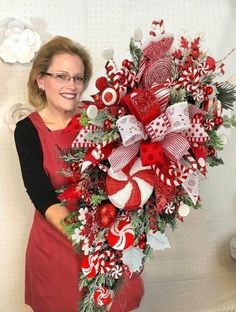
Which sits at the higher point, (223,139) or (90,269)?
(223,139)

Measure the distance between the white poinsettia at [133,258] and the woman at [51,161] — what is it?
21cm

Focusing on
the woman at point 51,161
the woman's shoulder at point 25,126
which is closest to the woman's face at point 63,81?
the woman at point 51,161

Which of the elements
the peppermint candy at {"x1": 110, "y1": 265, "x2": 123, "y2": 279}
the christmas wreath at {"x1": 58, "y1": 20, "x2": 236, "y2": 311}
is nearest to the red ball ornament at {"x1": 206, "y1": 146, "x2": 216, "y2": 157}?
the christmas wreath at {"x1": 58, "y1": 20, "x2": 236, "y2": 311}

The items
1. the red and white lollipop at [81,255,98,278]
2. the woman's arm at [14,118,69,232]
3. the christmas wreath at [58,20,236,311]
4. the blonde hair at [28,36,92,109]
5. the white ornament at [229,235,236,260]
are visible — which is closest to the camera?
the christmas wreath at [58,20,236,311]

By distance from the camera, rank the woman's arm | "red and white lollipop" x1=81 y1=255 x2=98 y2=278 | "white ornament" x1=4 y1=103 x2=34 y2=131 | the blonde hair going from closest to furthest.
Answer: "red and white lollipop" x1=81 y1=255 x2=98 y2=278 < the woman's arm < the blonde hair < "white ornament" x1=4 y1=103 x2=34 y2=131

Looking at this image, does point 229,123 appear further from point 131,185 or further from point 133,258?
point 133,258

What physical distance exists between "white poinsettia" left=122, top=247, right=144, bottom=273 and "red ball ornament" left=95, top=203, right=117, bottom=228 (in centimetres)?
9

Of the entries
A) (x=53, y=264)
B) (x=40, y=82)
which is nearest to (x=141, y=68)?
(x=40, y=82)

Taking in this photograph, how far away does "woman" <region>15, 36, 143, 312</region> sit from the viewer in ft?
4.27

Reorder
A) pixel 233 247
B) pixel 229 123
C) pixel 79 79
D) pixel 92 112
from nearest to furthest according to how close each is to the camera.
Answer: pixel 92 112
pixel 229 123
pixel 79 79
pixel 233 247

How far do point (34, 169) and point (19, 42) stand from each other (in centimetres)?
46

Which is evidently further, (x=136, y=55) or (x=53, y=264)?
(x=53, y=264)

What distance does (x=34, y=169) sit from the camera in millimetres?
1304

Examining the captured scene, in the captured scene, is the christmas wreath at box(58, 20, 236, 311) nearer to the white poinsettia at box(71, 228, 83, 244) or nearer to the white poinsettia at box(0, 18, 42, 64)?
the white poinsettia at box(71, 228, 83, 244)
